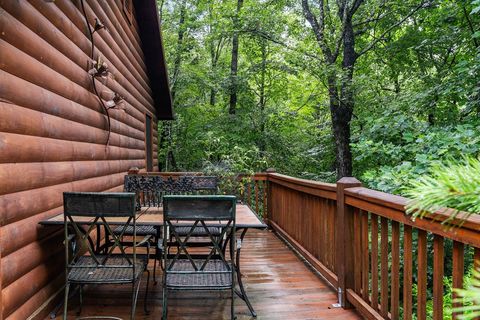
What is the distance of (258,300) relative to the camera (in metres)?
2.96

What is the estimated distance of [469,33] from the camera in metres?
6.12

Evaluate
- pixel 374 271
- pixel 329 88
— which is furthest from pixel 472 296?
pixel 329 88

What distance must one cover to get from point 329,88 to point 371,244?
551cm

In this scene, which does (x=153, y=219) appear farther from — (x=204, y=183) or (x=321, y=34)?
(x=321, y=34)

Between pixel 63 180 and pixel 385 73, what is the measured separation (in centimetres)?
825

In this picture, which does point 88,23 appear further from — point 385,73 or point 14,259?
point 385,73

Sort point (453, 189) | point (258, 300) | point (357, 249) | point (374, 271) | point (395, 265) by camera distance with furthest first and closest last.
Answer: point (258, 300)
point (357, 249)
point (374, 271)
point (395, 265)
point (453, 189)

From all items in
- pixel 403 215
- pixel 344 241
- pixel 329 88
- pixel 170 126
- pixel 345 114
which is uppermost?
pixel 329 88

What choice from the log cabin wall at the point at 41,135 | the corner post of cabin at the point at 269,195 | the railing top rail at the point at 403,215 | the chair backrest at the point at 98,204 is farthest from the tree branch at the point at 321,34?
the chair backrest at the point at 98,204

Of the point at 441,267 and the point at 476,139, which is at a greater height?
the point at 476,139

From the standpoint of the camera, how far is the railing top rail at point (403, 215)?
4.66 ft

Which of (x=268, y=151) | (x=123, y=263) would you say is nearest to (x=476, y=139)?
(x=123, y=263)

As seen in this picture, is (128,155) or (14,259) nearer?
(14,259)

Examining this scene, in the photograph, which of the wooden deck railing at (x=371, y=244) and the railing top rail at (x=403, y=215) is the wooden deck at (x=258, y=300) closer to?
the wooden deck railing at (x=371, y=244)
